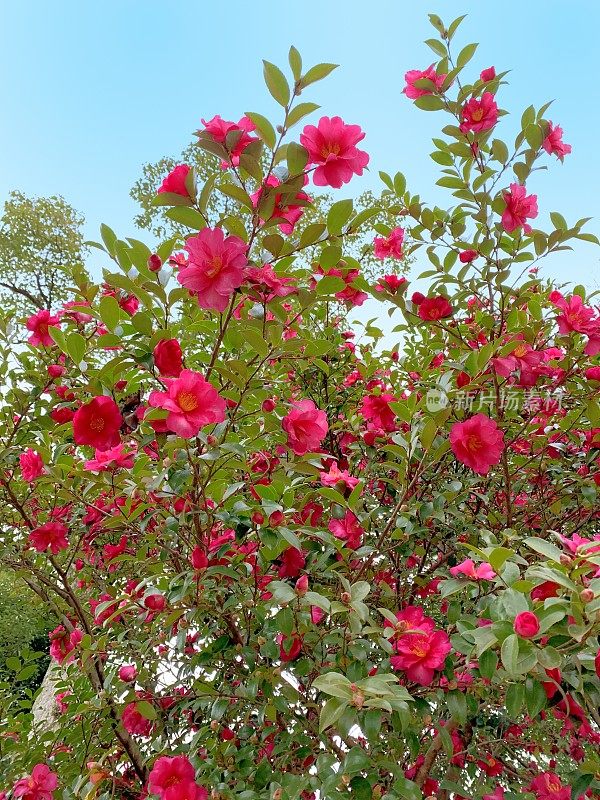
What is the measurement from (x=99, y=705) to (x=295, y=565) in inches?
23.0

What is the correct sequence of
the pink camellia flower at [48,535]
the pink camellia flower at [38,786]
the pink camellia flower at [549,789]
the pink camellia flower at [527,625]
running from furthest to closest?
the pink camellia flower at [48,535] → the pink camellia flower at [38,786] → the pink camellia flower at [549,789] → the pink camellia flower at [527,625]

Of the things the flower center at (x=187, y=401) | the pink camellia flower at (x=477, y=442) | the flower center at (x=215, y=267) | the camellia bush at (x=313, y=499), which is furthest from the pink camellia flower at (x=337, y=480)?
the flower center at (x=215, y=267)

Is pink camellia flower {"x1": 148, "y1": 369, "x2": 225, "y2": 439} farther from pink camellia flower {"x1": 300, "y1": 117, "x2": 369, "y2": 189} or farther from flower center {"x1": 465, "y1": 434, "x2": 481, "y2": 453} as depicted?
flower center {"x1": 465, "y1": 434, "x2": 481, "y2": 453}

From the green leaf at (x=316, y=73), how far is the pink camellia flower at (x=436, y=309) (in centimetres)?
73

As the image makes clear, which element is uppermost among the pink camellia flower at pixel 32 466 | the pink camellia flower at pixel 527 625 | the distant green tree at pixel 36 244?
the distant green tree at pixel 36 244

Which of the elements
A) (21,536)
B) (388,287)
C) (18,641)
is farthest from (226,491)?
(18,641)

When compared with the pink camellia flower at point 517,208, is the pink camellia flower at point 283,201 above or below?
below

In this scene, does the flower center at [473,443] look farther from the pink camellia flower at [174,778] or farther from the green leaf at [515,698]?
the pink camellia flower at [174,778]

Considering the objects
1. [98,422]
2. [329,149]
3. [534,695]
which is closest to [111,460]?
[98,422]

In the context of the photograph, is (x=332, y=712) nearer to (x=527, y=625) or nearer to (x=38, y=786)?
(x=527, y=625)

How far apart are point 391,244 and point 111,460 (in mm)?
1115

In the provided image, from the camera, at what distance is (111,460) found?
1046 millimetres

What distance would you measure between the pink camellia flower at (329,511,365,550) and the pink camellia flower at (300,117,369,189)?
0.66m

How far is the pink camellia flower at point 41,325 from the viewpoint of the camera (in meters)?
1.48
